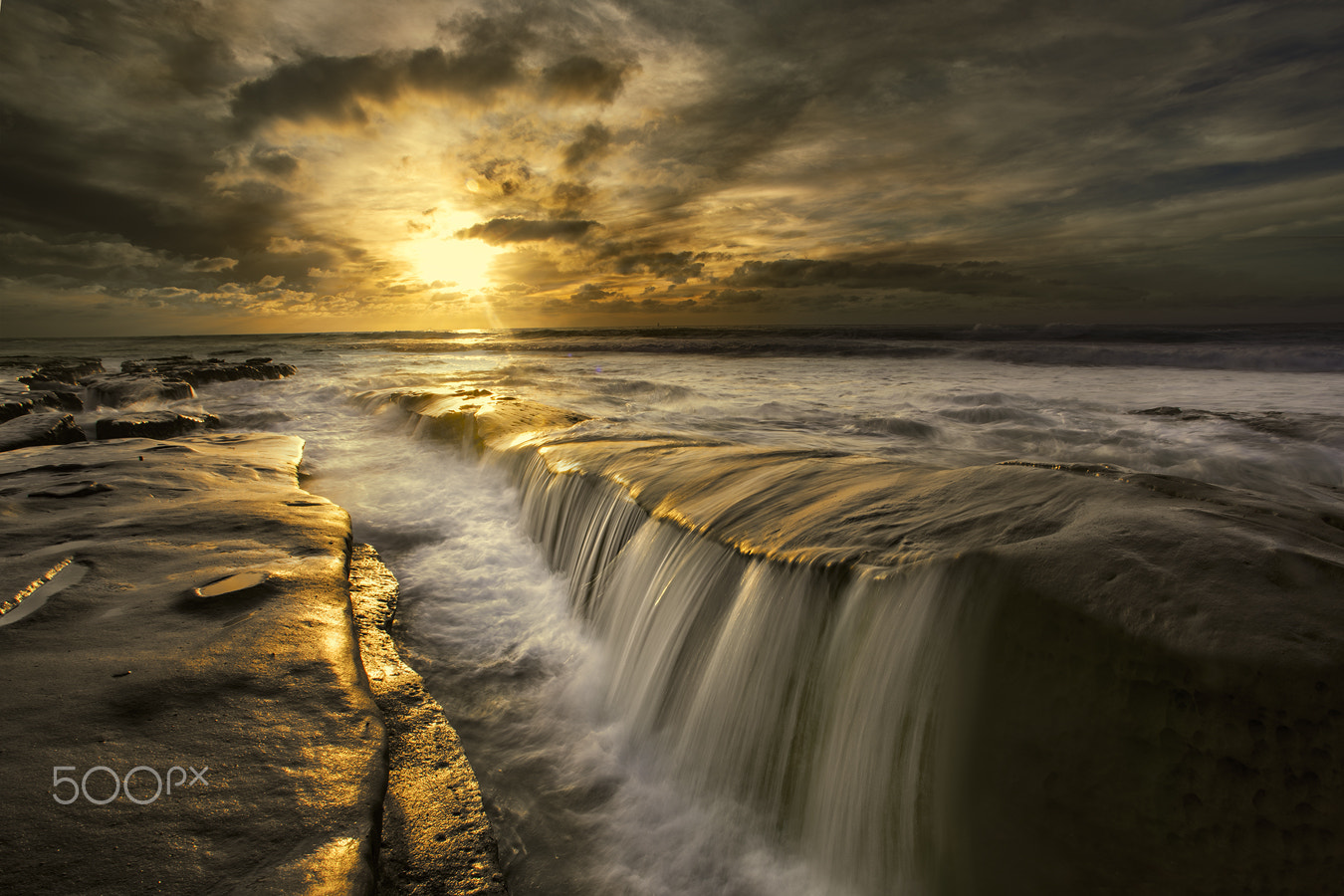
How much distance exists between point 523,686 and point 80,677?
68.8 inches

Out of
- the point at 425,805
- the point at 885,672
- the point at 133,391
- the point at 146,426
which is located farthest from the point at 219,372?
the point at 885,672

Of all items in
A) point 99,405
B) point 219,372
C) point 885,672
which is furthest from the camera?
point 219,372

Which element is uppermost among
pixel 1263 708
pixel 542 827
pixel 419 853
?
pixel 1263 708

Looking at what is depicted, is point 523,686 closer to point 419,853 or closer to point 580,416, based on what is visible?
point 419,853

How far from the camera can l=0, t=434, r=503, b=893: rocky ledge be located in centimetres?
137

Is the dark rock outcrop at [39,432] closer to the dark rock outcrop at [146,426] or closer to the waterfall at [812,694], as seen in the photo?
the dark rock outcrop at [146,426]

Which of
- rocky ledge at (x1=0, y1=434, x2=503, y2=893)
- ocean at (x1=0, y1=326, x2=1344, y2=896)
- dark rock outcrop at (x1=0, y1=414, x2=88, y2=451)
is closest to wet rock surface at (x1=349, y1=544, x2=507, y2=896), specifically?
rocky ledge at (x1=0, y1=434, x2=503, y2=893)

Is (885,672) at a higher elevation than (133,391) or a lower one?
higher

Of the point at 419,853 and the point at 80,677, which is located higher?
the point at 80,677

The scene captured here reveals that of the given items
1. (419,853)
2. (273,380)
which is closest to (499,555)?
(419,853)

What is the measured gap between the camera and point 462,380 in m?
18.8

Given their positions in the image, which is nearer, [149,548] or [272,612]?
[272,612]

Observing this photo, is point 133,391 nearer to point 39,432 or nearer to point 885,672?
point 39,432

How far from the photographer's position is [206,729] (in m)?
1.76
